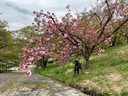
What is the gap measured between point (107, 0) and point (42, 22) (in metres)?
5.87

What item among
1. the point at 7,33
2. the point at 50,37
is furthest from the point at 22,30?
the point at 50,37

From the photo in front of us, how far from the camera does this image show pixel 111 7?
8.08 meters

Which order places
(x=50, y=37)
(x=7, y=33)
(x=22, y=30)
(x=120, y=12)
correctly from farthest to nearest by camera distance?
1. (x=22, y=30)
2. (x=7, y=33)
3. (x=120, y=12)
4. (x=50, y=37)

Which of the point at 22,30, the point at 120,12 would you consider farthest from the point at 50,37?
the point at 22,30

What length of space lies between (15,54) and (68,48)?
43.1ft

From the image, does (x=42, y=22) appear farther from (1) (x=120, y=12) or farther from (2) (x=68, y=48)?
(1) (x=120, y=12)

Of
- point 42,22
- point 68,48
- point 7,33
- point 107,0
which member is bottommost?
point 68,48

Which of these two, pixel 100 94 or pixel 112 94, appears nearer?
pixel 112 94

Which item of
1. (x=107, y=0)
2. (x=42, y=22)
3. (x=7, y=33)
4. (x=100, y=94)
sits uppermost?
(x=7, y=33)

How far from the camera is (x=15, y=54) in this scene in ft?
65.7

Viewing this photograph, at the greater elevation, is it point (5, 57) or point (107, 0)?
point (107, 0)

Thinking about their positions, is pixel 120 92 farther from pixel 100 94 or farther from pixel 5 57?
pixel 5 57

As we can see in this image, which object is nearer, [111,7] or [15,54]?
[111,7]

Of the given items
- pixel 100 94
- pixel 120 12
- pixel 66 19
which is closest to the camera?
pixel 100 94
